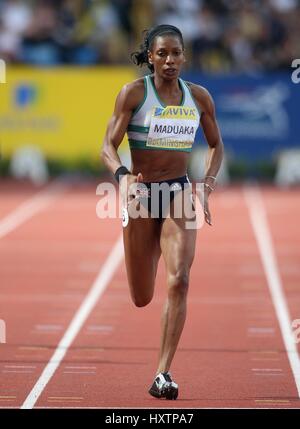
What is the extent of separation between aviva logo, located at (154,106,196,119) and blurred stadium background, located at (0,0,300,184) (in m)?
14.7

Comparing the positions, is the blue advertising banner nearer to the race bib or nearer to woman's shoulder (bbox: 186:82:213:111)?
woman's shoulder (bbox: 186:82:213:111)

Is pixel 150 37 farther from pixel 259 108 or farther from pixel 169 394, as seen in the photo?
pixel 259 108

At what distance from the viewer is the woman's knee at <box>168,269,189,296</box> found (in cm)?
756

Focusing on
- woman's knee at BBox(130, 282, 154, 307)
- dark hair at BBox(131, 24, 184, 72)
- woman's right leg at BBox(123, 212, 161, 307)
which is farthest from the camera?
woman's knee at BBox(130, 282, 154, 307)

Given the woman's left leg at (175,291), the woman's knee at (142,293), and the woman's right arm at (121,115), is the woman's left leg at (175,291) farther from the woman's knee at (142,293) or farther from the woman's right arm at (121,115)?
the woman's right arm at (121,115)

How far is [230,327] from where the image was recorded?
1047cm

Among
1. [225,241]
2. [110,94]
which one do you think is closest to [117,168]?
[225,241]

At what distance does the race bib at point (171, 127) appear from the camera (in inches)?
306

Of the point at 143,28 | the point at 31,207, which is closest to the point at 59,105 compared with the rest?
the point at 143,28

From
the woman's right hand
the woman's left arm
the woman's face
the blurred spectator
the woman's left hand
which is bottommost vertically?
the woman's left hand

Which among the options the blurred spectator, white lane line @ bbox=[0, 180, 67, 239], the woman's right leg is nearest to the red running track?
white lane line @ bbox=[0, 180, 67, 239]

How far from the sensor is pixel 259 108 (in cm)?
2362

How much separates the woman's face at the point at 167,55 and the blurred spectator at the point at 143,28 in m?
17.1

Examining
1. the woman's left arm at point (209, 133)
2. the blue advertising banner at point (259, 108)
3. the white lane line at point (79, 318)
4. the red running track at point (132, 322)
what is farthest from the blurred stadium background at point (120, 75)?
the woman's left arm at point (209, 133)
